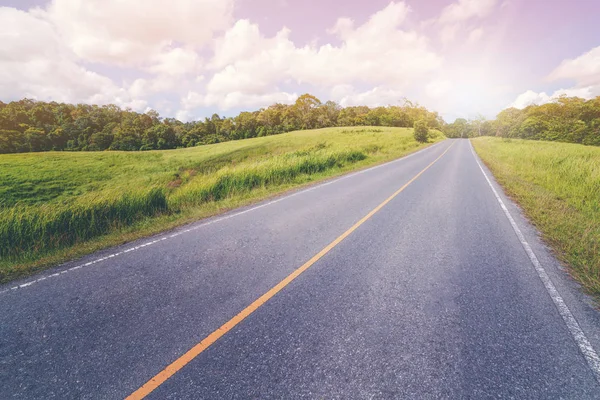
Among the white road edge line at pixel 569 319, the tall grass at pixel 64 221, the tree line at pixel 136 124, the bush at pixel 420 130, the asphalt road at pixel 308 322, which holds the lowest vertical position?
the white road edge line at pixel 569 319

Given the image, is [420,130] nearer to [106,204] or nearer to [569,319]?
[569,319]

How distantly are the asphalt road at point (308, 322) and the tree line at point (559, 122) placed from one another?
80062mm

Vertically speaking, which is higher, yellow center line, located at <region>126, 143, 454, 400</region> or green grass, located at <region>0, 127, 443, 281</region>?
green grass, located at <region>0, 127, 443, 281</region>

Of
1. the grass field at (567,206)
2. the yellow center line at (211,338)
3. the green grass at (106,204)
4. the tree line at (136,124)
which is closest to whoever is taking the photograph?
the yellow center line at (211,338)

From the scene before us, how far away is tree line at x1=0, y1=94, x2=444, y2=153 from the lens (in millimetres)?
51503

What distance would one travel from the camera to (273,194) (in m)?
10.3

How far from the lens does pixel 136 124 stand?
66.6 meters

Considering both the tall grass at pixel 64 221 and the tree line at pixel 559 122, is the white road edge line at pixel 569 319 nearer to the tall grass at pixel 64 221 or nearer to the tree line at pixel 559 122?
the tall grass at pixel 64 221

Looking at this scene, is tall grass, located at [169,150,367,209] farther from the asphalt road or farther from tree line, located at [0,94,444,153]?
tree line, located at [0,94,444,153]

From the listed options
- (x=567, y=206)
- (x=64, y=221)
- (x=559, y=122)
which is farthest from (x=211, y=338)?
(x=559, y=122)

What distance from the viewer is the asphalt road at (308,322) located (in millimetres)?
2365

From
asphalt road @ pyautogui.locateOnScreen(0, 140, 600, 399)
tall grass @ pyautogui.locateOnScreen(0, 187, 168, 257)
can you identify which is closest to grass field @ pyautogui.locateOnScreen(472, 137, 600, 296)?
asphalt road @ pyautogui.locateOnScreen(0, 140, 600, 399)

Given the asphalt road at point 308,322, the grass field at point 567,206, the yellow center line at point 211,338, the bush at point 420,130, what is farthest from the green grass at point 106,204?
the bush at point 420,130

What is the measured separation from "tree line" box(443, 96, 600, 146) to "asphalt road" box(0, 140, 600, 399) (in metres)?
80.1
